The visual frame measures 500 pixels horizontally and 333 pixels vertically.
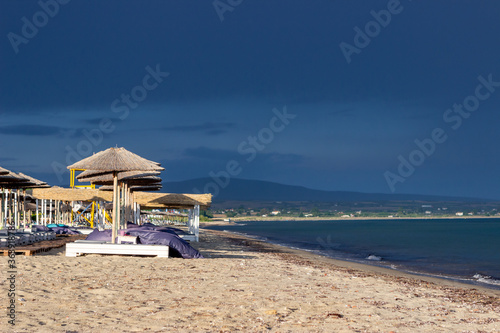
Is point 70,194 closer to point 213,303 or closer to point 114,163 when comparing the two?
point 114,163

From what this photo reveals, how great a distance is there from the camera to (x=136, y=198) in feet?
83.1

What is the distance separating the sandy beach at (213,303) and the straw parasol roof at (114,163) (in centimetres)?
291

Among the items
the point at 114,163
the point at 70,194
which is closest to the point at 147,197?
the point at 70,194

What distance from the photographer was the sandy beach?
6.17 metres

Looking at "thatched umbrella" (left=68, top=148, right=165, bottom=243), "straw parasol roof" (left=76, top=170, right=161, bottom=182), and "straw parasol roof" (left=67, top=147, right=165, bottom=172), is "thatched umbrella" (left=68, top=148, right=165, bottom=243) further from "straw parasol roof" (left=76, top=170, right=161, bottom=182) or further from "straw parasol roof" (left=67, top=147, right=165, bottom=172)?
"straw parasol roof" (left=76, top=170, right=161, bottom=182)

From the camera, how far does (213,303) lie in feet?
24.4

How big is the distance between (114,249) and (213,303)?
6391 millimetres

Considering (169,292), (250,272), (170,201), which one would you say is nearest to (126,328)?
(169,292)

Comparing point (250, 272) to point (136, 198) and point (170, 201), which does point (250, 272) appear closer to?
point (170, 201)

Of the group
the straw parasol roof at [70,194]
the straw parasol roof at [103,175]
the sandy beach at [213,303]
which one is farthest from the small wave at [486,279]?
the straw parasol roof at [70,194]

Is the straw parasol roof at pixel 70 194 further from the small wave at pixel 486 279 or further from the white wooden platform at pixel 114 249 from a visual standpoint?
the small wave at pixel 486 279

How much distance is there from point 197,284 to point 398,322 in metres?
3.60

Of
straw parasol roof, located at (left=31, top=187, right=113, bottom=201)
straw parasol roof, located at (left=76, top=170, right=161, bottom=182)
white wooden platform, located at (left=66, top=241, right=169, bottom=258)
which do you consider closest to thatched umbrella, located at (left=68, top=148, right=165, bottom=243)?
white wooden platform, located at (left=66, top=241, right=169, bottom=258)

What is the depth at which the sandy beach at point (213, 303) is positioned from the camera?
617 cm
